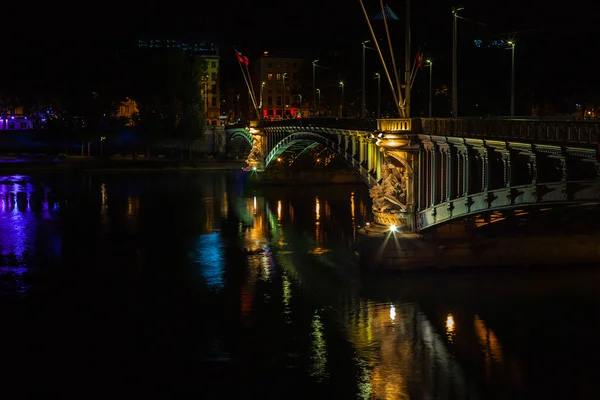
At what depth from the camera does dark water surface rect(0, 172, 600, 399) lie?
28.3m

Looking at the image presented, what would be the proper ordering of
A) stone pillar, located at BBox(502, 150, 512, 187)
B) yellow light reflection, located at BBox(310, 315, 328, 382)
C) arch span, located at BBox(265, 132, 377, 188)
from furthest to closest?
arch span, located at BBox(265, 132, 377, 188) < stone pillar, located at BBox(502, 150, 512, 187) < yellow light reflection, located at BBox(310, 315, 328, 382)

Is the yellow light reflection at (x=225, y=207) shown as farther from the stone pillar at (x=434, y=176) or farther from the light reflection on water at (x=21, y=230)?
the stone pillar at (x=434, y=176)

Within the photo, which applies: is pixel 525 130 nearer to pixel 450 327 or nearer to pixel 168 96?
pixel 450 327

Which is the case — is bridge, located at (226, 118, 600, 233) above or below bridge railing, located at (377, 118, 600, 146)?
below

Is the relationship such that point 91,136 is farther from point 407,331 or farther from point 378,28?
point 407,331

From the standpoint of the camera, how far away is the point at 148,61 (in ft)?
492

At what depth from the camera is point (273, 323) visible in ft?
116

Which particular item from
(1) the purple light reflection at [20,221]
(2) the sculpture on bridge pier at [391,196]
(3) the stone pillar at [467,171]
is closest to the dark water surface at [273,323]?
(1) the purple light reflection at [20,221]

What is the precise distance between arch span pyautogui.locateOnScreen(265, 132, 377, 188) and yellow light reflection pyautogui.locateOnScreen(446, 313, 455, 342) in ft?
53.6

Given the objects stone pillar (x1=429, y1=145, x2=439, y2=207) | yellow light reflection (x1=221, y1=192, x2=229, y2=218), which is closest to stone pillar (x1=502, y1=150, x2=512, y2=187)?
stone pillar (x1=429, y1=145, x2=439, y2=207)

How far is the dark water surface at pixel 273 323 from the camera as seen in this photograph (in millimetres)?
28281

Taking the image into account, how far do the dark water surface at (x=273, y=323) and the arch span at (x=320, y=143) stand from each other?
4.19 m

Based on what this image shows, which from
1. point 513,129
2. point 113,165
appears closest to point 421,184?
point 513,129

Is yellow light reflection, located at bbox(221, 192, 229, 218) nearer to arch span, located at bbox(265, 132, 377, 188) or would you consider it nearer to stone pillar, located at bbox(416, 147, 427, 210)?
arch span, located at bbox(265, 132, 377, 188)
